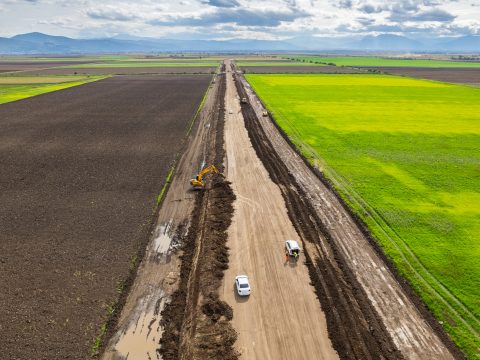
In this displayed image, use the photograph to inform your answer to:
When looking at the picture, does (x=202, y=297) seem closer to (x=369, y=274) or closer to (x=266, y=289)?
(x=266, y=289)

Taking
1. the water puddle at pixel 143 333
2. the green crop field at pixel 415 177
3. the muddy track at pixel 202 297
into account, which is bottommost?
the water puddle at pixel 143 333

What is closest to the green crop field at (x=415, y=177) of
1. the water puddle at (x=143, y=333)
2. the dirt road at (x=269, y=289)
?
the dirt road at (x=269, y=289)

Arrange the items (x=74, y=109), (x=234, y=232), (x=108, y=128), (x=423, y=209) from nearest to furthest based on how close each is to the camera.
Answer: (x=234, y=232) → (x=423, y=209) → (x=108, y=128) → (x=74, y=109)

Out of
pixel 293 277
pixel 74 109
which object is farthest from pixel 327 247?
pixel 74 109

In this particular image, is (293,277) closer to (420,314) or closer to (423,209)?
(420,314)

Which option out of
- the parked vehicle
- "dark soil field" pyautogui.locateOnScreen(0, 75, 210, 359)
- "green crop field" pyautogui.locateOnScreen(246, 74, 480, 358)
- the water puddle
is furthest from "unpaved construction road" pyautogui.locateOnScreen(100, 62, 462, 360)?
"dark soil field" pyautogui.locateOnScreen(0, 75, 210, 359)

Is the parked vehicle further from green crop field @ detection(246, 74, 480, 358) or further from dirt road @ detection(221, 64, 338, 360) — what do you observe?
green crop field @ detection(246, 74, 480, 358)

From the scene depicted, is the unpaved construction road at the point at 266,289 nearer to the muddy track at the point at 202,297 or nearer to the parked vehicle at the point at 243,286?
the muddy track at the point at 202,297
